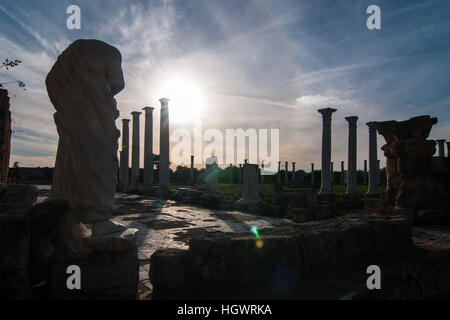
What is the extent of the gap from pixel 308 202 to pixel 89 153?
429 inches

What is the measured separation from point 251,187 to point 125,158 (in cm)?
1518

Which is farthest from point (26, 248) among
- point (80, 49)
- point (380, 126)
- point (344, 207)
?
point (344, 207)


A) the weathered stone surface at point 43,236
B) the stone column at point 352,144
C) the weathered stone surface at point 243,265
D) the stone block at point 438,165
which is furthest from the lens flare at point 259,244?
the stone column at point 352,144

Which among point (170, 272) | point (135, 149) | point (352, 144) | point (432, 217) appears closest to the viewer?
point (170, 272)

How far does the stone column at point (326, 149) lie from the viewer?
19.0 m

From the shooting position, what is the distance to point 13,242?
6.57 ft

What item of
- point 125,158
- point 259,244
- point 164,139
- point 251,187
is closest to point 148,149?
point 164,139

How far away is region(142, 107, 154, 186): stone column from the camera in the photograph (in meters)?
21.9

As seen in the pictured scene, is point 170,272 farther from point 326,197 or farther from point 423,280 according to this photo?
point 326,197

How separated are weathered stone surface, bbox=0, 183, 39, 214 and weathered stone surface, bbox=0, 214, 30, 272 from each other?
0.33 metres

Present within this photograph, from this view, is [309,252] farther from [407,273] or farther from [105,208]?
[105,208]

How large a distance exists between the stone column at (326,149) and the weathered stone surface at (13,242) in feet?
61.4

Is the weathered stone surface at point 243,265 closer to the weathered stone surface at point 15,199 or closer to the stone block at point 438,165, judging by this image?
the weathered stone surface at point 15,199

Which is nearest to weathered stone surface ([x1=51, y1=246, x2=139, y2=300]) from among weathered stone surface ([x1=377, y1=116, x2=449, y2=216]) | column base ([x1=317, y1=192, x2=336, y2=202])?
weathered stone surface ([x1=377, y1=116, x2=449, y2=216])
